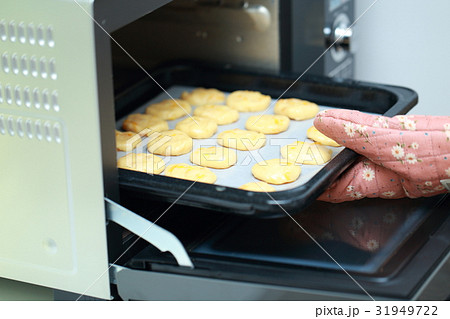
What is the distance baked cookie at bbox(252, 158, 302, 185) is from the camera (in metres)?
1.03

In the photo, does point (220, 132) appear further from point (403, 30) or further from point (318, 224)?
point (403, 30)

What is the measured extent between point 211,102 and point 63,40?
1.76 feet

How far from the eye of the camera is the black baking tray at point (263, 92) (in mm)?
877

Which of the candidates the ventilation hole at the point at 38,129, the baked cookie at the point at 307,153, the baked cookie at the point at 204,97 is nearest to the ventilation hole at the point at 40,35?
the ventilation hole at the point at 38,129

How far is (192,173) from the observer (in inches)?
40.8

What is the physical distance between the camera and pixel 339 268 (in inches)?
34.9

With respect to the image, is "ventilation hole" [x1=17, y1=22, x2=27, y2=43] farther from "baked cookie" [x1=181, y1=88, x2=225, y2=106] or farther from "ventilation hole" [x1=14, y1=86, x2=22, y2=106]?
"baked cookie" [x1=181, y1=88, x2=225, y2=106]

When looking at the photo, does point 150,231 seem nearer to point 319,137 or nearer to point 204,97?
point 319,137

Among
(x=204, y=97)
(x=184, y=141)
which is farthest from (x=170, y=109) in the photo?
(x=184, y=141)

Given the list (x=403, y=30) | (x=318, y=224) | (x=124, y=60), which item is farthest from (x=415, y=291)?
(x=403, y=30)

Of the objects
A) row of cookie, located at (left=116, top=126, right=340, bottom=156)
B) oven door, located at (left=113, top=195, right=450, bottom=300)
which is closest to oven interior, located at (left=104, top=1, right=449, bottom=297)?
oven door, located at (left=113, top=195, right=450, bottom=300)

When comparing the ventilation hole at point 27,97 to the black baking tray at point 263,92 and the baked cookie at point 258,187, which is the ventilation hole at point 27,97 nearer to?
the black baking tray at point 263,92

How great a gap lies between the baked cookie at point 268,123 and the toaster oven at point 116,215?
0.64ft

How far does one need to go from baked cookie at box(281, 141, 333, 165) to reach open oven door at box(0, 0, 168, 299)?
1.04 ft
